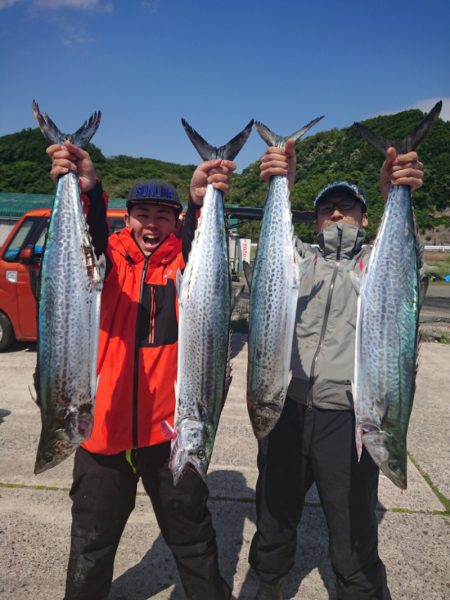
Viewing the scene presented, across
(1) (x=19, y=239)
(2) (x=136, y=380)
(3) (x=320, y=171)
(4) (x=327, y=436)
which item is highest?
(3) (x=320, y=171)

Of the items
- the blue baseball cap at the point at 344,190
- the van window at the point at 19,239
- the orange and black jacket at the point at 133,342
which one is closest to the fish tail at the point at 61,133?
the orange and black jacket at the point at 133,342

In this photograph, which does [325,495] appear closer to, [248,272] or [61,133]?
[248,272]

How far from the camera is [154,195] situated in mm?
2318

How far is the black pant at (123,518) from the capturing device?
7.34 ft

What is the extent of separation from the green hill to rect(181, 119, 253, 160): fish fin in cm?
3416

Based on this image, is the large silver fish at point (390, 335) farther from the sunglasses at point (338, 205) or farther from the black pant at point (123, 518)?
the black pant at point (123, 518)

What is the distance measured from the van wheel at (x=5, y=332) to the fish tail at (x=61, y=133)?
611cm

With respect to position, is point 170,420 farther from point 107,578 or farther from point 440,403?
point 440,403

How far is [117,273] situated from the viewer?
2326mm

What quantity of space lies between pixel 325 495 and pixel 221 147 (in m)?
1.77

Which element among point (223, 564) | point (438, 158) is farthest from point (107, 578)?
point (438, 158)

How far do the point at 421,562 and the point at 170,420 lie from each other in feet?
6.24

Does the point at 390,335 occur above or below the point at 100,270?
below

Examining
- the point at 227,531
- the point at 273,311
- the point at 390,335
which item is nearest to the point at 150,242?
the point at 273,311
